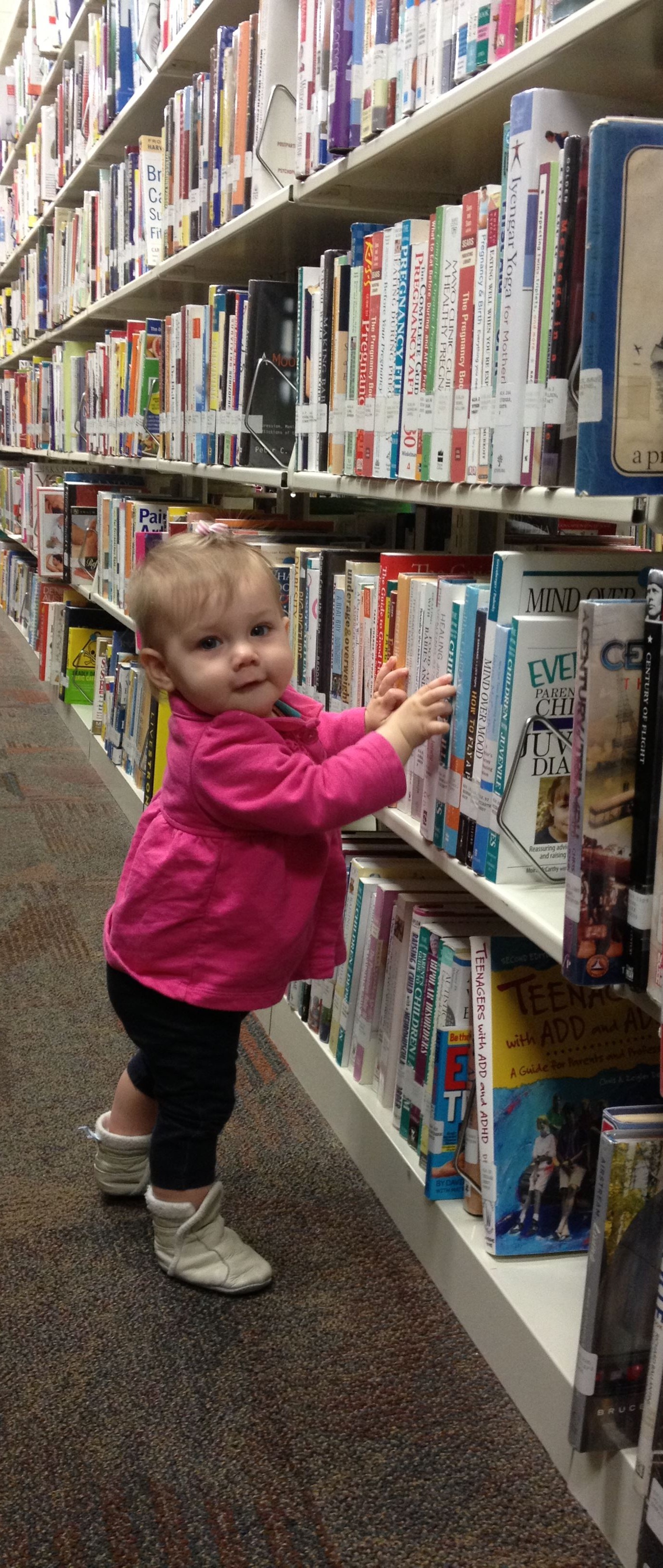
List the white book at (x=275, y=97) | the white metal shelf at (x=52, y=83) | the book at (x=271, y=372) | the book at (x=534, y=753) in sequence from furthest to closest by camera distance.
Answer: the white metal shelf at (x=52, y=83) → the book at (x=271, y=372) → the white book at (x=275, y=97) → the book at (x=534, y=753)

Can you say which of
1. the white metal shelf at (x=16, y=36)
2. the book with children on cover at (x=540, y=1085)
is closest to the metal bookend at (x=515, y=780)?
the book with children on cover at (x=540, y=1085)

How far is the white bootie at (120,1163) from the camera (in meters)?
1.52

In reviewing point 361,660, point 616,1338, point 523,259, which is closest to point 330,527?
point 361,660

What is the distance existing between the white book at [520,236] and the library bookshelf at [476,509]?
3 centimetres

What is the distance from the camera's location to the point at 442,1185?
4.49 ft

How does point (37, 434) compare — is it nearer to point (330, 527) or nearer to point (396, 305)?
point (330, 527)

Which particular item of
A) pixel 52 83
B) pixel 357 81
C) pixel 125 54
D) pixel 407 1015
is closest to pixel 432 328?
pixel 357 81

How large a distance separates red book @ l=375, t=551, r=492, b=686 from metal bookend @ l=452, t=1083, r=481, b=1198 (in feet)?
1.72

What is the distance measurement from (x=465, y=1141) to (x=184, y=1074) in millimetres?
307

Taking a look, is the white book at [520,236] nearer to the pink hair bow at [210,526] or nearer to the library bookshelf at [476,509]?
the library bookshelf at [476,509]

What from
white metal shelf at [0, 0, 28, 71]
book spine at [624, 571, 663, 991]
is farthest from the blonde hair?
white metal shelf at [0, 0, 28, 71]

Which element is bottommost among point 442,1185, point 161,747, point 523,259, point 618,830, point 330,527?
point 442,1185

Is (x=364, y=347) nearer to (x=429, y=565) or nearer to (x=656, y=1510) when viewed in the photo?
(x=429, y=565)

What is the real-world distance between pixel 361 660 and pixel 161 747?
121cm
